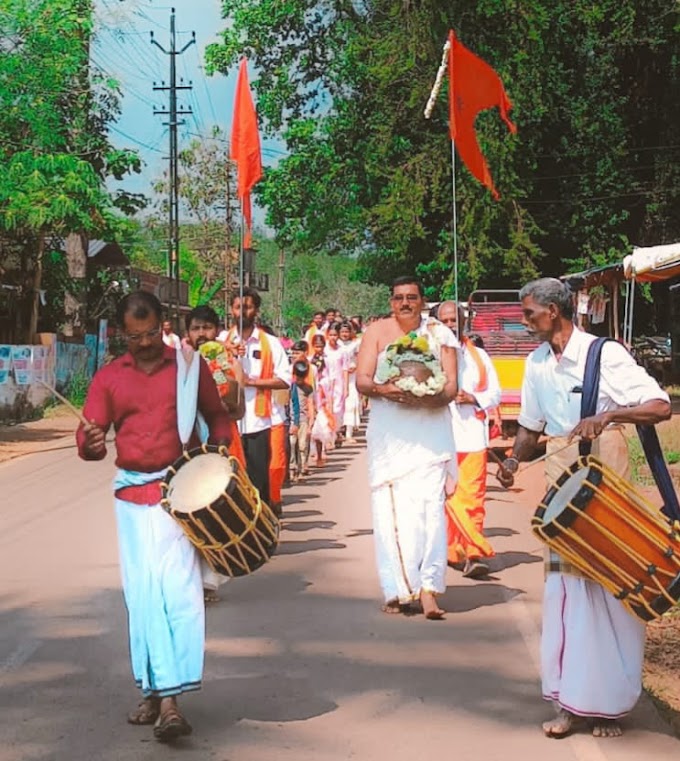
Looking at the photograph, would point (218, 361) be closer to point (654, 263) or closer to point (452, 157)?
point (452, 157)

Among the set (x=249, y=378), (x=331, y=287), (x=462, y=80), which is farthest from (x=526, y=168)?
(x=331, y=287)

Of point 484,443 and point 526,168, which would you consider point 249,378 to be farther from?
point 526,168

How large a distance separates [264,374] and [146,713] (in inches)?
188

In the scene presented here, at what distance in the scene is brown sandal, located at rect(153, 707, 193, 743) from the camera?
5480 millimetres

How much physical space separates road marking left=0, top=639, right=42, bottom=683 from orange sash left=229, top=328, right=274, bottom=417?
10.8 ft

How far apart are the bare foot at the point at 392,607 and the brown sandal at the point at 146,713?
251cm

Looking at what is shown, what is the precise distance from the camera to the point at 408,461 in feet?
26.7

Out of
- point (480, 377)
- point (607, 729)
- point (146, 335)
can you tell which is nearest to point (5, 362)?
point (480, 377)

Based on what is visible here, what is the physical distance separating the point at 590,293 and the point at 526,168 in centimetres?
455

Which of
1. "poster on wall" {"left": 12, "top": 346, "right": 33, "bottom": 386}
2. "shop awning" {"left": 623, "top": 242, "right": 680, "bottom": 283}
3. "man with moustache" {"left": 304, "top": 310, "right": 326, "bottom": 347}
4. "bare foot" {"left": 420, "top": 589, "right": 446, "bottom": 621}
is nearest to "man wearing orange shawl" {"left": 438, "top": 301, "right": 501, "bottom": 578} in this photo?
"bare foot" {"left": 420, "top": 589, "right": 446, "bottom": 621}

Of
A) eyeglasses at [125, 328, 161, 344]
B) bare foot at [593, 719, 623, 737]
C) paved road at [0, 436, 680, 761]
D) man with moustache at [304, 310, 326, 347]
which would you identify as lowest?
paved road at [0, 436, 680, 761]

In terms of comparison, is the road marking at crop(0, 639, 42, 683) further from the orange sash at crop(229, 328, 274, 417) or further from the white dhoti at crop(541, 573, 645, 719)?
the orange sash at crop(229, 328, 274, 417)

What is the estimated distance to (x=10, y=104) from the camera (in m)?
22.8

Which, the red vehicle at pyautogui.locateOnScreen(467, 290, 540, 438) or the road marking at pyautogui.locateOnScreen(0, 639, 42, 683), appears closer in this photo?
the road marking at pyautogui.locateOnScreen(0, 639, 42, 683)
